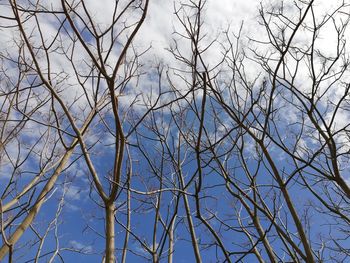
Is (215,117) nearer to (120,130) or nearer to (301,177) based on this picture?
(301,177)

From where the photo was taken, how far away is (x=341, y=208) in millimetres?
4176

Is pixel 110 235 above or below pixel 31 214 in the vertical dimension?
below

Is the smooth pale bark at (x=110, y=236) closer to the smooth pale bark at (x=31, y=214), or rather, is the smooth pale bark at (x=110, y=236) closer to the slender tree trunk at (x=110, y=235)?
the slender tree trunk at (x=110, y=235)

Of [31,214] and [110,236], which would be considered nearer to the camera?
[110,236]

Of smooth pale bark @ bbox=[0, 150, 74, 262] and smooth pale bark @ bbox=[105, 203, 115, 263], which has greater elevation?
smooth pale bark @ bbox=[0, 150, 74, 262]

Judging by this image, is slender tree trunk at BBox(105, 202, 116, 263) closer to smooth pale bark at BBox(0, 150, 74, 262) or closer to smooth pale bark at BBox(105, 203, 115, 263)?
smooth pale bark at BBox(105, 203, 115, 263)

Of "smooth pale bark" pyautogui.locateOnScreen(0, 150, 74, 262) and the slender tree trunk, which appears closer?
the slender tree trunk

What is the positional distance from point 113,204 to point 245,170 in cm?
172

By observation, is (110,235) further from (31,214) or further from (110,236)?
(31,214)

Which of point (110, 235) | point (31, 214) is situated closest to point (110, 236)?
point (110, 235)

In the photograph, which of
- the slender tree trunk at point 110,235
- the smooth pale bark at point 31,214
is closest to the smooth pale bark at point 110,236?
the slender tree trunk at point 110,235

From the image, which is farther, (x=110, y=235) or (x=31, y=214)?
(x=31, y=214)

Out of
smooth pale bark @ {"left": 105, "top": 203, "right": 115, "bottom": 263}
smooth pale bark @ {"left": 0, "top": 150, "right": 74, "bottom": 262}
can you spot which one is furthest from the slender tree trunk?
smooth pale bark @ {"left": 0, "top": 150, "right": 74, "bottom": 262}

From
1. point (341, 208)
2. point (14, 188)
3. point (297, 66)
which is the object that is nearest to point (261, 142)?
point (297, 66)
